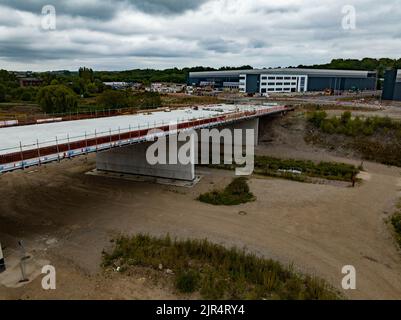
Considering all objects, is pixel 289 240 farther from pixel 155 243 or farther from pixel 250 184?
pixel 250 184

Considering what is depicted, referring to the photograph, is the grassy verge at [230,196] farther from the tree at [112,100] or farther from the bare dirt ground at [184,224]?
the tree at [112,100]

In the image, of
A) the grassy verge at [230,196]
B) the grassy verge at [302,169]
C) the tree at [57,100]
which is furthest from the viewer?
the tree at [57,100]

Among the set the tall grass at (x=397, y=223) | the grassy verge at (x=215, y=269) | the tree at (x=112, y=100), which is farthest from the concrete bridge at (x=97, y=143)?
the tree at (x=112, y=100)

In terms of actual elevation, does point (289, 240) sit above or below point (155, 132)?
Result: below

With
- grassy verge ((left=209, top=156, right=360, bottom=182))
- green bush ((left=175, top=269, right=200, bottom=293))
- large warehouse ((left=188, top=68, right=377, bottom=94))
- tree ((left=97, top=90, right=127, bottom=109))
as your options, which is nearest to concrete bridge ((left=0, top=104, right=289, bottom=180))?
grassy verge ((left=209, top=156, right=360, bottom=182))

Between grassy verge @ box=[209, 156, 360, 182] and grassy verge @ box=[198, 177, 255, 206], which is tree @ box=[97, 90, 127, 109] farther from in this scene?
grassy verge @ box=[198, 177, 255, 206]

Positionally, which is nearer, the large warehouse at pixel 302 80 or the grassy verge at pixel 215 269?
the grassy verge at pixel 215 269

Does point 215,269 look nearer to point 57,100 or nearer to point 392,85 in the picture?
point 57,100
